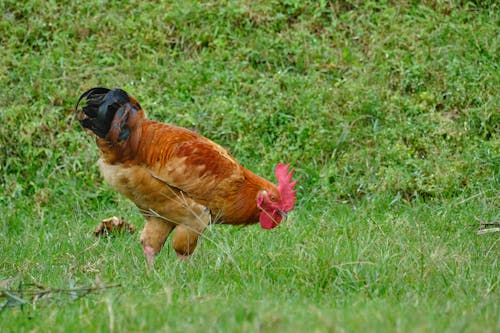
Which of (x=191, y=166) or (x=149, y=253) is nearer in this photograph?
(x=191, y=166)

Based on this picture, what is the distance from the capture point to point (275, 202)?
6.76 meters

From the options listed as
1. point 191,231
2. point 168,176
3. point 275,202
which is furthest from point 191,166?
point 275,202

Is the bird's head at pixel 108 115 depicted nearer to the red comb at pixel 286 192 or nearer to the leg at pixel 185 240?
the leg at pixel 185 240

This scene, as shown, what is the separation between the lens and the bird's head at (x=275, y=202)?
6.71 metres

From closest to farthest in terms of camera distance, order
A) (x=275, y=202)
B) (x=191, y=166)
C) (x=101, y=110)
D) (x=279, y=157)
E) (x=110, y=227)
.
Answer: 1. (x=101, y=110)
2. (x=191, y=166)
3. (x=275, y=202)
4. (x=110, y=227)
5. (x=279, y=157)

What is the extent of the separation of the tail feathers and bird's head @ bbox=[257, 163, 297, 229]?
53.1 inches

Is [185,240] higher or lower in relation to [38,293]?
lower

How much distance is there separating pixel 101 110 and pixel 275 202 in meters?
1.60

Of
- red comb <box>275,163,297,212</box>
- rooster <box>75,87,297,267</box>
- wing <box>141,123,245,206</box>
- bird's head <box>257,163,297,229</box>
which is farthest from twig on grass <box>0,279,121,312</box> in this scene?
red comb <box>275,163,297,212</box>

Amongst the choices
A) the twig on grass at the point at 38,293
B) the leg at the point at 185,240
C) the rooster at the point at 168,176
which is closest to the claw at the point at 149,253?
Result: the rooster at the point at 168,176

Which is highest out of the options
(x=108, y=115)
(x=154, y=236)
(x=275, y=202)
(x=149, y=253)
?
(x=108, y=115)

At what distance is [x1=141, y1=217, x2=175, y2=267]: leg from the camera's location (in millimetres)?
6652

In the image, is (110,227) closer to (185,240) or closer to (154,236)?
(154,236)

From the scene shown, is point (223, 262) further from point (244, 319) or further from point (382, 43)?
point (382, 43)
